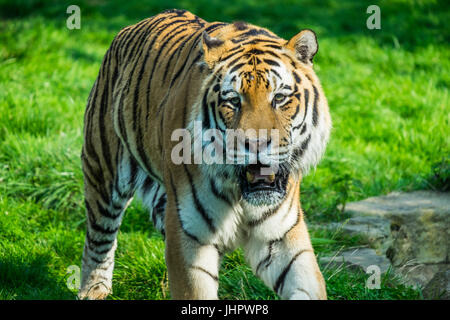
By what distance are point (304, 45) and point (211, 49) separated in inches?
15.2

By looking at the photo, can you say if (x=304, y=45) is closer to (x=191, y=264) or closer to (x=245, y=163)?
(x=245, y=163)

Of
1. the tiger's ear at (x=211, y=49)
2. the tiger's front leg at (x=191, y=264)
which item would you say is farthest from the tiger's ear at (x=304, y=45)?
the tiger's front leg at (x=191, y=264)

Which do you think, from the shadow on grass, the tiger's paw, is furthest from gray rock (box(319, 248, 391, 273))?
the shadow on grass

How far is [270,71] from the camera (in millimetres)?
2672

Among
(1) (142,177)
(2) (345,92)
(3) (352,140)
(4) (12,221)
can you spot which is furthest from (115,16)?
(1) (142,177)

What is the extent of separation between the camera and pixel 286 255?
2791mm

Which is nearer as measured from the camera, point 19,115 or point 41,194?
point 41,194

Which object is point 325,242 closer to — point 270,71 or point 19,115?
point 270,71

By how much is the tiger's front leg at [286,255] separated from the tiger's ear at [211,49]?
65cm

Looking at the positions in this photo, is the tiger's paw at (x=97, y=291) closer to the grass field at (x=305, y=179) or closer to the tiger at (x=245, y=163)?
the grass field at (x=305, y=179)

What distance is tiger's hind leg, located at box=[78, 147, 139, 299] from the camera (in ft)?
12.5

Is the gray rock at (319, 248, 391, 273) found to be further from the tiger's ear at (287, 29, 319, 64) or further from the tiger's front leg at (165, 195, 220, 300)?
the tiger's ear at (287, 29, 319, 64)

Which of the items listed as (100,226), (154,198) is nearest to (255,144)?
(154,198)

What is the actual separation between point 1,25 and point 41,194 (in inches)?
129
